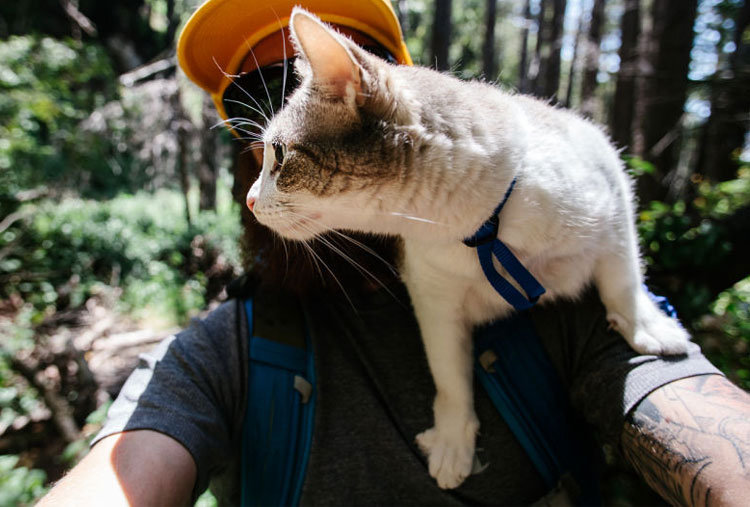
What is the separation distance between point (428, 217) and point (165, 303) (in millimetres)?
6588

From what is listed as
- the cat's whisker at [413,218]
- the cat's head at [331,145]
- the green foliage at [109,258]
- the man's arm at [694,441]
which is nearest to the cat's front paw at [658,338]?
the man's arm at [694,441]

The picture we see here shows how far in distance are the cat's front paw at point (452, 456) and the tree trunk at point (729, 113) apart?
3.02 metres

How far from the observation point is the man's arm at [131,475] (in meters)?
1.01

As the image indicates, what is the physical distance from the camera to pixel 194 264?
25.8ft

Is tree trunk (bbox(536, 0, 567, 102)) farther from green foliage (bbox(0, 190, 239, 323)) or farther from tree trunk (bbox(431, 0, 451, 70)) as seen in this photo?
green foliage (bbox(0, 190, 239, 323))

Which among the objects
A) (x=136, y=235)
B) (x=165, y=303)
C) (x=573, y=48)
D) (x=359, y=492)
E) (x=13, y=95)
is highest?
(x=573, y=48)

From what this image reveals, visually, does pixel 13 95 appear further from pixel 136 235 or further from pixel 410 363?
pixel 410 363

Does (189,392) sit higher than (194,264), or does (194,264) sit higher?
(189,392)

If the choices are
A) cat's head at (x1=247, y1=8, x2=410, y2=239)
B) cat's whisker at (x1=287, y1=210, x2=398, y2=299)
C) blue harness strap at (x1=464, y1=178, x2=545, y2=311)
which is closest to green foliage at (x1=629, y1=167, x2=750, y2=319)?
blue harness strap at (x1=464, y1=178, x2=545, y2=311)

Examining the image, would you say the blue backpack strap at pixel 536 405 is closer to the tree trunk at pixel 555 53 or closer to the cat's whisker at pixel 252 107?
the cat's whisker at pixel 252 107

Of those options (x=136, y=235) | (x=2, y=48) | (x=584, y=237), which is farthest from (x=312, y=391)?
(x=136, y=235)

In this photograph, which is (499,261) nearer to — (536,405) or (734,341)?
(536,405)

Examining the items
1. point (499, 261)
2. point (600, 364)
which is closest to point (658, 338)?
point (600, 364)

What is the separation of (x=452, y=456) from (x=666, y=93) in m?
4.22
